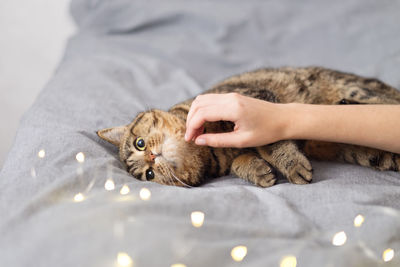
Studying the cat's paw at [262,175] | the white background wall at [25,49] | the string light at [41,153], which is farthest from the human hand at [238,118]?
the white background wall at [25,49]

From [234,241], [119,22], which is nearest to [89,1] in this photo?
[119,22]

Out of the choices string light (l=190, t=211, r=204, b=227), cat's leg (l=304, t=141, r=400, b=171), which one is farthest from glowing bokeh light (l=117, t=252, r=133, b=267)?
cat's leg (l=304, t=141, r=400, b=171)

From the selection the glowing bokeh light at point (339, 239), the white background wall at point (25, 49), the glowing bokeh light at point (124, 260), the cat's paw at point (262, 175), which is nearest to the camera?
the glowing bokeh light at point (124, 260)

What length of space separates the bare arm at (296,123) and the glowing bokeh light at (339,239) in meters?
0.32

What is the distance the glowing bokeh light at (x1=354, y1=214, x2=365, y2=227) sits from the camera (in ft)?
2.79

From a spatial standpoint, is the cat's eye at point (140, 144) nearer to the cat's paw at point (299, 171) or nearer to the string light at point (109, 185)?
the string light at point (109, 185)

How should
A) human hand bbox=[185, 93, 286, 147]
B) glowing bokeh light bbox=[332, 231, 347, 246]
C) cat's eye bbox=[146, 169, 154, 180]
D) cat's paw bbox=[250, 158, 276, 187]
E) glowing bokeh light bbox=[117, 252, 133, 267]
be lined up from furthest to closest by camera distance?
cat's eye bbox=[146, 169, 154, 180] → cat's paw bbox=[250, 158, 276, 187] → human hand bbox=[185, 93, 286, 147] → glowing bokeh light bbox=[332, 231, 347, 246] → glowing bokeh light bbox=[117, 252, 133, 267]

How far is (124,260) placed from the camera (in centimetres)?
72

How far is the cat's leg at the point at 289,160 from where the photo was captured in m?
1.04

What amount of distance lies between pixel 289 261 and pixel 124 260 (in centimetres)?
36

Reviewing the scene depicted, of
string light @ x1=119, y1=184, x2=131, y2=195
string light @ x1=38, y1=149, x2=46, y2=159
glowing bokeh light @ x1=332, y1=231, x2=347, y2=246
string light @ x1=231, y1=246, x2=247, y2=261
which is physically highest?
string light @ x1=38, y1=149, x2=46, y2=159

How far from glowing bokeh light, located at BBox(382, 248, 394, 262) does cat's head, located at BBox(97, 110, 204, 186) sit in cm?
59

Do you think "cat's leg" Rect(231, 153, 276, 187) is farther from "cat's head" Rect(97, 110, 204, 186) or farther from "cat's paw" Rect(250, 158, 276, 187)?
"cat's head" Rect(97, 110, 204, 186)

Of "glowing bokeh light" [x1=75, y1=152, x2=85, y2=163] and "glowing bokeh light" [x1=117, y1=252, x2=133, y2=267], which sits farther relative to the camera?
"glowing bokeh light" [x1=75, y1=152, x2=85, y2=163]
